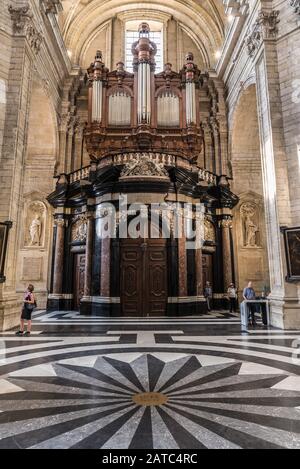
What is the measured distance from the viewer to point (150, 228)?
11.0m

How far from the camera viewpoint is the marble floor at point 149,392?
7.89 feet

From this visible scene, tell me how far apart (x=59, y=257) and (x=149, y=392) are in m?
10.4

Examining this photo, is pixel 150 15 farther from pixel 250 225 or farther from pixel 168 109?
pixel 250 225

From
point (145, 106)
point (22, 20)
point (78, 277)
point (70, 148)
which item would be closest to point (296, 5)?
point (145, 106)

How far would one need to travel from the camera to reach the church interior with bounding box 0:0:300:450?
10.1 feet

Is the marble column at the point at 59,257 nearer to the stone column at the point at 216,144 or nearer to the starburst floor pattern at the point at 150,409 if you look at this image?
the stone column at the point at 216,144

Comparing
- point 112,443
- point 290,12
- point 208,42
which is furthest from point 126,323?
point 208,42

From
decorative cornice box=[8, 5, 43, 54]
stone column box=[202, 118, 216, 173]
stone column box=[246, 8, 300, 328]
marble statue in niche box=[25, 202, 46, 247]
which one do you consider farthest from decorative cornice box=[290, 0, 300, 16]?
marble statue in niche box=[25, 202, 46, 247]

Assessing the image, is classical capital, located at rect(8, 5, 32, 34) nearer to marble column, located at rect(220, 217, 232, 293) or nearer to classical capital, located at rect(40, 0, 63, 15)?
classical capital, located at rect(40, 0, 63, 15)

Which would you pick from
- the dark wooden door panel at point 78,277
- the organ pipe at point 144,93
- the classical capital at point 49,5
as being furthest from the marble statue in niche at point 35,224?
the classical capital at point 49,5

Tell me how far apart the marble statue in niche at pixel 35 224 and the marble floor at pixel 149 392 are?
803 centimetres

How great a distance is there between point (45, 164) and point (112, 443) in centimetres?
1419

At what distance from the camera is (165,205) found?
36.2 feet
